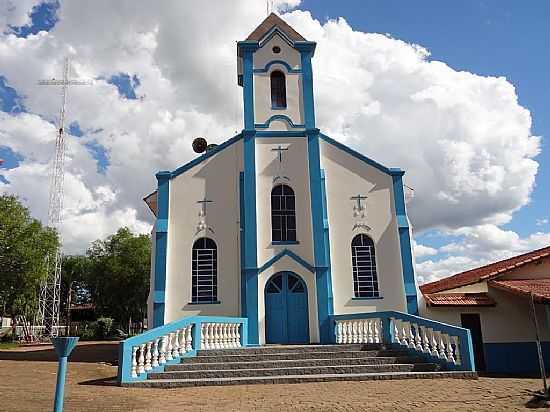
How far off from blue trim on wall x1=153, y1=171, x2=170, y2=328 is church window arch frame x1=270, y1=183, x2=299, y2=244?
3.67m

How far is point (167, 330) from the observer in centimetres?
1157

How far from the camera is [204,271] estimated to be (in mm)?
16344

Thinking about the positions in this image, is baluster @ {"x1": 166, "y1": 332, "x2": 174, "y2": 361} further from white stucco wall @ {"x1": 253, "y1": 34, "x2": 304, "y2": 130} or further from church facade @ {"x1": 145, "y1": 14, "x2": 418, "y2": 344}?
white stucco wall @ {"x1": 253, "y1": 34, "x2": 304, "y2": 130}

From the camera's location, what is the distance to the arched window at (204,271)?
16109 millimetres

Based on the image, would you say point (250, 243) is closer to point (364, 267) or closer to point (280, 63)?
point (364, 267)

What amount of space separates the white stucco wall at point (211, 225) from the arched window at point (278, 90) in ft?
7.15

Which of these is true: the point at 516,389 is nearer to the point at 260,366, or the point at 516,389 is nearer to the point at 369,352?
the point at 369,352

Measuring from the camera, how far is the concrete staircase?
34.4ft

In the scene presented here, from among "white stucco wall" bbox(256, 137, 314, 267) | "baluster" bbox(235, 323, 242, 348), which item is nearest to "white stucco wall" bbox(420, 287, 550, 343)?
"white stucco wall" bbox(256, 137, 314, 267)

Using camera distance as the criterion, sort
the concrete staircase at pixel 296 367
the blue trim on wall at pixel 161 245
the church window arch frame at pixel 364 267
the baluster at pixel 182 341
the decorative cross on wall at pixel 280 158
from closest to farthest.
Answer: the concrete staircase at pixel 296 367, the baluster at pixel 182 341, the blue trim on wall at pixel 161 245, the church window arch frame at pixel 364 267, the decorative cross on wall at pixel 280 158

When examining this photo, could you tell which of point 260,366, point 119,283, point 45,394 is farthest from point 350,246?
point 119,283

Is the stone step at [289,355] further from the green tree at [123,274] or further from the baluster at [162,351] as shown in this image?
A: the green tree at [123,274]

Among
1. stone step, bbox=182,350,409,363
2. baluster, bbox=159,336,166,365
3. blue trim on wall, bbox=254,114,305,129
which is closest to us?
baluster, bbox=159,336,166,365

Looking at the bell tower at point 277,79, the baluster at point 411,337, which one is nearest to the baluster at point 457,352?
the baluster at point 411,337
